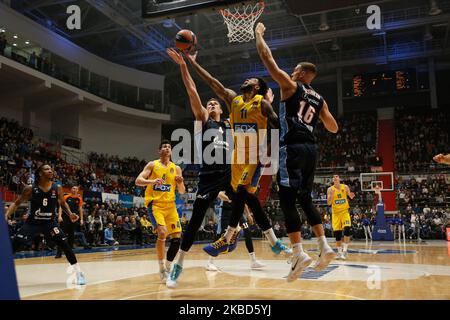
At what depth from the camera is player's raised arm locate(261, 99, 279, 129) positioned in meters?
4.54

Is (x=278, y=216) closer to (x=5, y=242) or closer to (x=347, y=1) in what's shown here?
(x=347, y=1)

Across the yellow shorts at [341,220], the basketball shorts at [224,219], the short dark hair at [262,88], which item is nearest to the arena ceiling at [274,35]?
the yellow shorts at [341,220]

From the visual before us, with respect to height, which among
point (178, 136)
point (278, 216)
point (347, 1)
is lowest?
point (278, 216)

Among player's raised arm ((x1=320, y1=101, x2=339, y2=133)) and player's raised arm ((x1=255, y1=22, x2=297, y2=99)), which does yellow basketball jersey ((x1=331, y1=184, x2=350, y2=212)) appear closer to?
player's raised arm ((x1=320, y1=101, x2=339, y2=133))

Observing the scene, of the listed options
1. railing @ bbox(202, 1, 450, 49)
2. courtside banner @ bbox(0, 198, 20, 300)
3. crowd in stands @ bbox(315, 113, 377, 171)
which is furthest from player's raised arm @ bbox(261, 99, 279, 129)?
crowd in stands @ bbox(315, 113, 377, 171)

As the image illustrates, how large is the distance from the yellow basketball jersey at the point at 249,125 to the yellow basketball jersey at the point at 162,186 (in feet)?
5.35

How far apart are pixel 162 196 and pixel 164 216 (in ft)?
0.94

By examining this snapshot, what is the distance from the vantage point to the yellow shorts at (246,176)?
15.3ft

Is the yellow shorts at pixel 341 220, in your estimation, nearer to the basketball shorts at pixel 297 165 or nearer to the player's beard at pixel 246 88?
the player's beard at pixel 246 88

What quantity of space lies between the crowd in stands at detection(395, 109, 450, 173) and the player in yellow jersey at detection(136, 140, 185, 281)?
21878mm

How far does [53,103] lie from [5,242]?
76.8 feet
